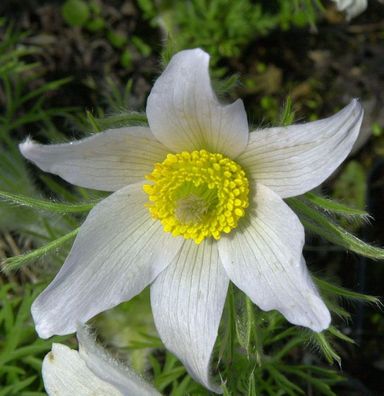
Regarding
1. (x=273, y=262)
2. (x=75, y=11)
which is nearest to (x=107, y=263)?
(x=273, y=262)

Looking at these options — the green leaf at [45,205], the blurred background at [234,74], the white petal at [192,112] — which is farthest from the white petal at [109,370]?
the blurred background at [234,74]

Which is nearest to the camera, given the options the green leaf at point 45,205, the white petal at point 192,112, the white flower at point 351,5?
the white petal at point 192,112

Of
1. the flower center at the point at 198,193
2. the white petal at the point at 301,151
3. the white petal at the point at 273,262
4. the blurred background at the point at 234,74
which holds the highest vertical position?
the white petal at the point at 301,151

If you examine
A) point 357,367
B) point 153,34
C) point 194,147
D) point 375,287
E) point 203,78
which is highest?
point 203,78

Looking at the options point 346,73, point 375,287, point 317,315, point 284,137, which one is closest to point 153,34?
point 346,73

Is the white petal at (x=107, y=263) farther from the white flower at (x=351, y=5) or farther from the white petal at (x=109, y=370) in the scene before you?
the white flower at (x=351, y=5)

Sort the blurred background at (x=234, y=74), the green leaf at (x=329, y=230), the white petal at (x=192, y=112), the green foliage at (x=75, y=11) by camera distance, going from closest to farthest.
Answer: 1. the white petal at (x=192, y=112)
2. the green leaf at (x=329, y=230)
3. the blurred background at (x=234, y=74)
4. the green foliage at (x=75, y=11)

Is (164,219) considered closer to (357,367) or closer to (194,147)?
(194,147)
